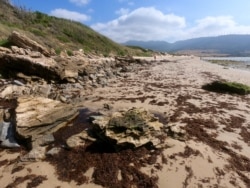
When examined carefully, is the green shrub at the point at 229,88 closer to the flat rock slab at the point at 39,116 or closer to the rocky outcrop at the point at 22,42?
the flat rock slab at the point at 39,116

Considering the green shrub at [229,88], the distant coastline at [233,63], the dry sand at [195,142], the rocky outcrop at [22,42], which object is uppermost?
the rocky outcrop at [22,42]

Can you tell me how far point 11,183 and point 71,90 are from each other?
28.6 ft

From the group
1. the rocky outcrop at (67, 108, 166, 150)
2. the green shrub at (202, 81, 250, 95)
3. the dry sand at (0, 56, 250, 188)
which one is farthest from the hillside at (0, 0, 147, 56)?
the rocky outcrop at (67, 108, 166, 150)

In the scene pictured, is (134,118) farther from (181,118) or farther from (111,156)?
(181,118)

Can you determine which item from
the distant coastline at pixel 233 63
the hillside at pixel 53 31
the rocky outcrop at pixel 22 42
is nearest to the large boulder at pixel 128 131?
the rocky outcrop at pixel 22 42

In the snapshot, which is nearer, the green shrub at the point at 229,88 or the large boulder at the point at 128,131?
the large boulder at the point at 128,131

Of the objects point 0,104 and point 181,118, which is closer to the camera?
point 181,118

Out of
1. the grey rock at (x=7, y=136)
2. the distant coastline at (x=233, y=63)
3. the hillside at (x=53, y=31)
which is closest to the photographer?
the grey rock at (x=7, y=136)

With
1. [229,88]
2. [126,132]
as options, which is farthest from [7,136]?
[229,88]

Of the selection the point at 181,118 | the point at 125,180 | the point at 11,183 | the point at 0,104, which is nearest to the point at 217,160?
the point at 125,180

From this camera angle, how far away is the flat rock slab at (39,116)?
25.0ft

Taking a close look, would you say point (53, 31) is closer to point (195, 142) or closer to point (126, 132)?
point (126, 132)

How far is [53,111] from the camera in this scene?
28.9 ft

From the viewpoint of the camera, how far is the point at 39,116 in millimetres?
8258
